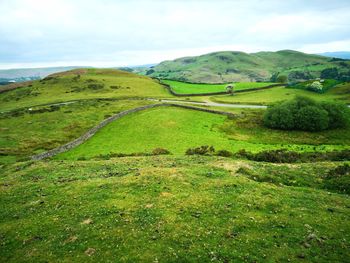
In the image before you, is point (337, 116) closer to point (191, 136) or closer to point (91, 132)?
point (191, 136)

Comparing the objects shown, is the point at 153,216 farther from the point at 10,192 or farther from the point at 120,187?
the point at 10,192

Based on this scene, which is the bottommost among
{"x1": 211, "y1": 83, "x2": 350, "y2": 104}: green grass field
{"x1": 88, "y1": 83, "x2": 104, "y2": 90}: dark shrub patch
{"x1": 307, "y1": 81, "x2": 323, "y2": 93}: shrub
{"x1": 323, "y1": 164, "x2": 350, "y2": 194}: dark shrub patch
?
{"x1": 323, "y1": 164, "x2": 350, "y2": 194}: dark shrub patch

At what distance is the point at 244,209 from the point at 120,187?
10741 millimetres

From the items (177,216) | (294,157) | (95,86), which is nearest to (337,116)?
(294,157)

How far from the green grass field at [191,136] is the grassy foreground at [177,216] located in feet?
62.9

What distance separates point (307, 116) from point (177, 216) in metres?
51.7

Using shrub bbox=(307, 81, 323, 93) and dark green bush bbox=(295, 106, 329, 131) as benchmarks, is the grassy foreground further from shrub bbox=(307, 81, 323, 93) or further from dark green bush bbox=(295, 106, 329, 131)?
shrub bbox=(307, 81, 323, 93)

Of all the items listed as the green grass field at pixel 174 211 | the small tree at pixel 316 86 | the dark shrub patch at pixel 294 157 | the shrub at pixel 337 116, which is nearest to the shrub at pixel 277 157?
the dark shrub patch at pixel 294 157

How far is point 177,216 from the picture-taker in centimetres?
1758

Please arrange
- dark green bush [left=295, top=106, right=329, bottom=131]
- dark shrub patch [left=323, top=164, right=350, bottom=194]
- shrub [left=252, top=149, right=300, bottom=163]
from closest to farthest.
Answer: dark shrub patch [left=323, top=164, right=350, bottom=194] < shrub [left=252, top=149, right=300, bottom=163] < dark green bush [left=295, top=106, right=329, bottom=131]

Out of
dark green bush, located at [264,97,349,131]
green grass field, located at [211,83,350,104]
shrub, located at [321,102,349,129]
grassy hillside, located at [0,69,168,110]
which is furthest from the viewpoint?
grassy hillside, located at [0,69,168,110]

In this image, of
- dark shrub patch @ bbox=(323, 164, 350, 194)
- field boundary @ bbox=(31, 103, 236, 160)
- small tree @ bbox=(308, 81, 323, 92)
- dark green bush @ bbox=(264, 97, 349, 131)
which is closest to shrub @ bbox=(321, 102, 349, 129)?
dark green bush @ bbox=(264, 97, 349, 131)

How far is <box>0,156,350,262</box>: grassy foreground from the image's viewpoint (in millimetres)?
14312

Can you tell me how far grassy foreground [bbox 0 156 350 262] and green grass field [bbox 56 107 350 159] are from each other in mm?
19171
